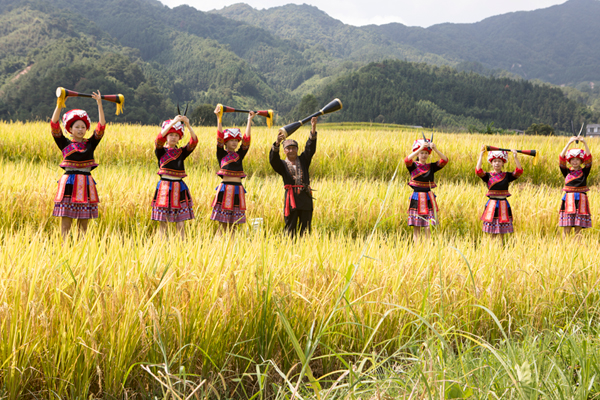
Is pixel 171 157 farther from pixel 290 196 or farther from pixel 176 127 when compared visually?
pixel 290 196

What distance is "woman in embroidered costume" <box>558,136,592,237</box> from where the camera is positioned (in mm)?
5883

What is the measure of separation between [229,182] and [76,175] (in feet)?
6.36

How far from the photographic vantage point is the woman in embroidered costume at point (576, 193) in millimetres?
5883

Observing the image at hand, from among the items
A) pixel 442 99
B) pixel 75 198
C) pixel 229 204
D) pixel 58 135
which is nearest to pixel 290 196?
pixel 229 204

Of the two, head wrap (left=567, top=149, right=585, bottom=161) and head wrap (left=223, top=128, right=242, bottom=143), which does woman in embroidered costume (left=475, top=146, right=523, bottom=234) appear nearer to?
head wrap (left=567, top=149, right=585, bottom=161)

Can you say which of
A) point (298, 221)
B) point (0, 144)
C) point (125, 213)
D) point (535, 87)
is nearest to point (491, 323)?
point (298, 221)

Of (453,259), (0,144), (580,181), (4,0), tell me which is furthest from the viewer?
(4,0)

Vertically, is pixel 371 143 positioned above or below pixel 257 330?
above

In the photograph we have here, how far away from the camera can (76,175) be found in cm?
478

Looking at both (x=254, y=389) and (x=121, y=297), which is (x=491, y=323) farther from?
(x=121, y=297)

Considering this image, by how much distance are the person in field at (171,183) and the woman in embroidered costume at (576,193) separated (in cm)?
584

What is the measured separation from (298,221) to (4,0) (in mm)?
264005

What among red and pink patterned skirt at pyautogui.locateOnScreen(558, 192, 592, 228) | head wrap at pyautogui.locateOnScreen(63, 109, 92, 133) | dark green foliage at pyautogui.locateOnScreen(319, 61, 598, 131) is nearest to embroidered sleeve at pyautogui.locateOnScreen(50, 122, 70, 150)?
head wrap at pyautogui.locateOnScreen(63, 109, 92, 133)

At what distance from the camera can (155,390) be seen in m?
2.01
